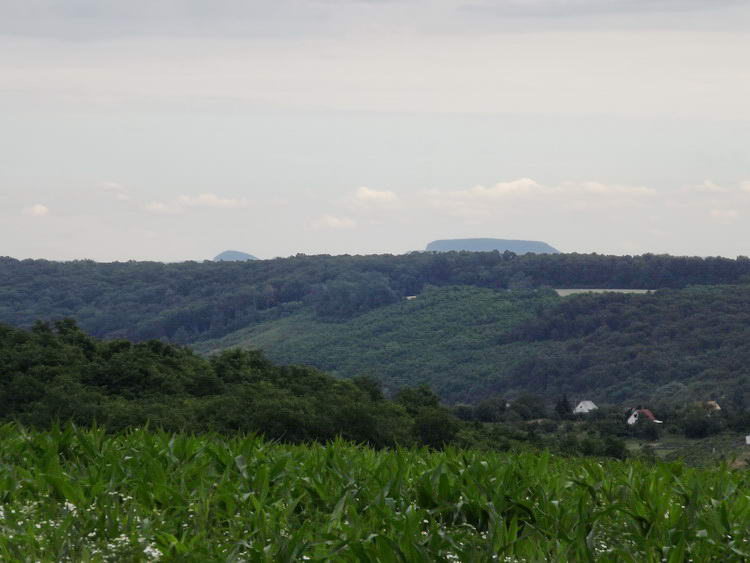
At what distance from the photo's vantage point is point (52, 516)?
635 centimetres

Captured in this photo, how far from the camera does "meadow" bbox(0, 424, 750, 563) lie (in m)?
5.62

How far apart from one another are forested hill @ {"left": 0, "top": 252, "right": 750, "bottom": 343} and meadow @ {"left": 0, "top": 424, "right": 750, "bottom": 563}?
13315 cm

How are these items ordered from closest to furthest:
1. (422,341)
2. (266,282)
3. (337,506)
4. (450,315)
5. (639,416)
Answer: (337,506) → (639,416) → (422,341) → (450,315) → (266,282)

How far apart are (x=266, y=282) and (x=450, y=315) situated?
3375 cm

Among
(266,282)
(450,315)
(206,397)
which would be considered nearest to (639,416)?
(206,397)

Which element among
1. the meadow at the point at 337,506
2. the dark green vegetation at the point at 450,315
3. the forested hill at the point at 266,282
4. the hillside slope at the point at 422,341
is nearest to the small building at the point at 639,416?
the dark green vegetation at the point at 450,315

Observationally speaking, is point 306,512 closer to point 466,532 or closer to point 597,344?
point 466,532

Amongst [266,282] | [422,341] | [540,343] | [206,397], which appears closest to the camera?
[206,397]

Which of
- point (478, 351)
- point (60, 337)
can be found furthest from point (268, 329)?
point (60, 337)

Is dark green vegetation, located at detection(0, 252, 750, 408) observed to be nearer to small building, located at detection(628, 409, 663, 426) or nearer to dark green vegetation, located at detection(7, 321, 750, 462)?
small building, located at detection(628, 409, 663, 426)

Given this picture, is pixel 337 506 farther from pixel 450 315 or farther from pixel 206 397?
pixel 450 315

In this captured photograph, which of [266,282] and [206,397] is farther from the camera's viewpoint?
[266,282]

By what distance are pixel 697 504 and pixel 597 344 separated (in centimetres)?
11208

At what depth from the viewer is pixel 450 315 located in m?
144
